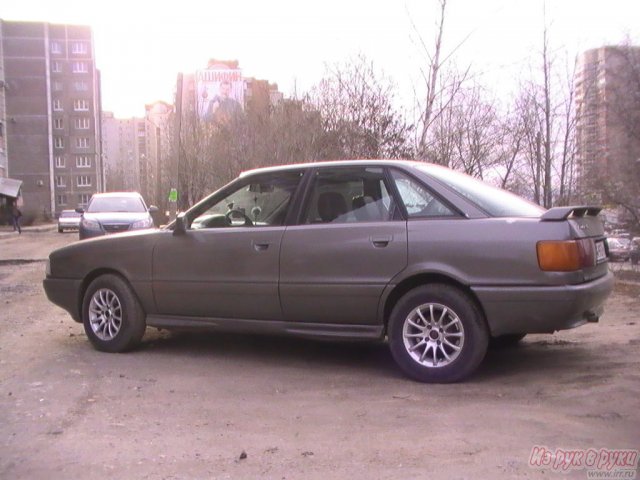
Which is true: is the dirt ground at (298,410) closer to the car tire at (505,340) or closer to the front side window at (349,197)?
the car tire at (505,340)

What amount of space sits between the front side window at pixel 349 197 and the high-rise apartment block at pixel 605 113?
974cm

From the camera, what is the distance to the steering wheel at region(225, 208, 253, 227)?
18.7 feet

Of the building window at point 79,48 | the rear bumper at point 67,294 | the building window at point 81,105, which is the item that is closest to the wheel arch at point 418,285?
the rear bumper at point 67,294

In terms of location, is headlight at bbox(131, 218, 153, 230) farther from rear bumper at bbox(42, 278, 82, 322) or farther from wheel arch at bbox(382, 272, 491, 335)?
wheel arch at bbox(382, 272, 491, 335)

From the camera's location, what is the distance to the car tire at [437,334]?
15.5 feet

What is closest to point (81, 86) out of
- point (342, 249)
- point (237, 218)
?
point (237, 218)

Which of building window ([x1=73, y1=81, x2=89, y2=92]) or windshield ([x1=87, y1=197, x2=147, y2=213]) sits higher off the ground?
building window ([x1=73, y1=81, x2=89, y2=92])

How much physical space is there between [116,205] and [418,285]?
12.0 m

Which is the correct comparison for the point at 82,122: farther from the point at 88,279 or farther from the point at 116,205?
the point at 88,279

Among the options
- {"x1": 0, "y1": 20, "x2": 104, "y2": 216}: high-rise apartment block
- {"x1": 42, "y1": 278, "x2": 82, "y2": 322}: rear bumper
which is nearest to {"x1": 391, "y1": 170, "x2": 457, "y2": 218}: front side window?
{"x1": 42, "y1": 278, "x2": 82, "y2": 322}: rear bumper

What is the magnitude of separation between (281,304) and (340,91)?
9939 millimetres

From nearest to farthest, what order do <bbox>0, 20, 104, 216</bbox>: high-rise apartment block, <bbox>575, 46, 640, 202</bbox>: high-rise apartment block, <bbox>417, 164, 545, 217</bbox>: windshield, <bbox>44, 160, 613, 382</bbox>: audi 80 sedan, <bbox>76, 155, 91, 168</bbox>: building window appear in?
<bbox>44, 160, 613, 382</bbox>: audi 80 sedan → <bbox>417, 164, 545, 217</bbox>: windshield → <bbox>575, 46, 640, 202</bbox>: high-rise apartment block → <bbox>0, 20, 104, 216</bbox>: high-rise apartment block → <bbox>76, 155, 91, 168</bbox>: building window

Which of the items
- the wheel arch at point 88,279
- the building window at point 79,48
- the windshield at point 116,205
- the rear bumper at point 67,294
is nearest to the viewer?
the wheel arch at point 88,279

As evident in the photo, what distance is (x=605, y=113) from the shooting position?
14.6m
